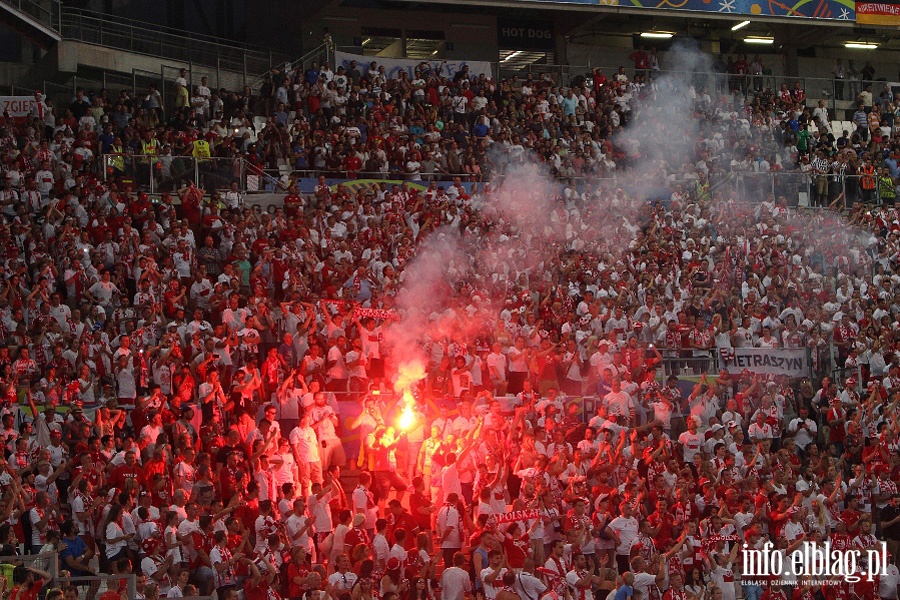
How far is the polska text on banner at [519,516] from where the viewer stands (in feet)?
44.8

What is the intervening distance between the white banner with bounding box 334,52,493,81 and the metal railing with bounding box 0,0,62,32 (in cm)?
567

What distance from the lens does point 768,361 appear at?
1867cm

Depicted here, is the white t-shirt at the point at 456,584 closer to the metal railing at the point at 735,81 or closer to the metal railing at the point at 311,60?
the metal railing at the point at 311,60

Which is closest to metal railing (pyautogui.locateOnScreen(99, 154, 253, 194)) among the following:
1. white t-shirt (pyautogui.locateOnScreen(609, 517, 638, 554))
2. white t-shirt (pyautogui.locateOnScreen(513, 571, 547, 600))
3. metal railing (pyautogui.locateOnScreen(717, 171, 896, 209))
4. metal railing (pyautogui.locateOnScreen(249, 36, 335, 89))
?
metal railing (pyautogui.locateOnScreen(249, 36, 335, 89))

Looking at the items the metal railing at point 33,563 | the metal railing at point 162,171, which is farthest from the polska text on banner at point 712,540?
the metal railing at point 162,171

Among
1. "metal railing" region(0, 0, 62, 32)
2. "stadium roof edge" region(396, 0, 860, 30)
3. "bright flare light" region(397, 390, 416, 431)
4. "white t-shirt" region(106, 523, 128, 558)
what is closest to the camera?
"white t-shirt" region(106, 523, 128, 558)

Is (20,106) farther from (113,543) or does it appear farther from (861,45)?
(861,45)

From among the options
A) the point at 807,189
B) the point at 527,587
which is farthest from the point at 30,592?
the point at 807,189

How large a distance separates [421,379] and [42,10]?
13408mm

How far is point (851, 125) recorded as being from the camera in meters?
30.1

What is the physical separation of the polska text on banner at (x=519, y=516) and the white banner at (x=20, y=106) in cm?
1209

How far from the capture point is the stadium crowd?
509 inches

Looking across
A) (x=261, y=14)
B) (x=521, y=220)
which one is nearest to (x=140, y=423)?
(x=521, y=220)

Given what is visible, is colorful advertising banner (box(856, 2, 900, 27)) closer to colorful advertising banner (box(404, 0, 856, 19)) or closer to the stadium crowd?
colorful advertising banner (box(404, 0, 856, 19))
